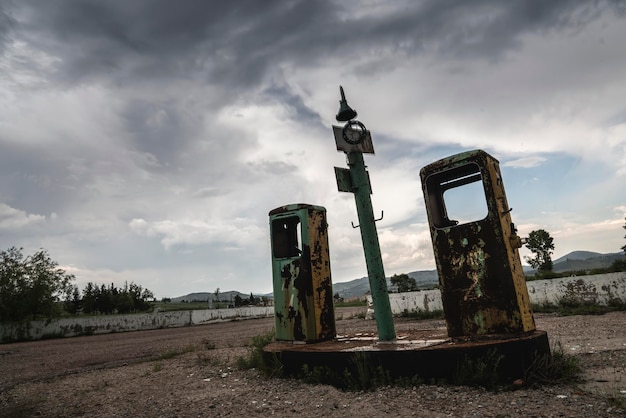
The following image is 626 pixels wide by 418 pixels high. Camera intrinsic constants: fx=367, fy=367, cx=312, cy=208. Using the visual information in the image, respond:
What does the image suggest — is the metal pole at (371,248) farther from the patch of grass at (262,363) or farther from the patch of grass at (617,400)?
the patch of grass at (617,400)

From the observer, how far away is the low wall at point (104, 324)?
59.6 feet

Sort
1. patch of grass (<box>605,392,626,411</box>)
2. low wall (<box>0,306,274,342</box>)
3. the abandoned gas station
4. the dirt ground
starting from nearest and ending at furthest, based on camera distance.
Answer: patch of grass (<box>605,392,626,411</box>)
the dirt ground
the abandoned gas station
low wall (<box>0,306,274,342</box>)

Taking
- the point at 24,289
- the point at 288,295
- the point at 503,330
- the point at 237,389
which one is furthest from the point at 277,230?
the point at 24,289

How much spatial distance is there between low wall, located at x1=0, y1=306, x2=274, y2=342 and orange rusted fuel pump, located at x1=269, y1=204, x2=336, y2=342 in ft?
62.4

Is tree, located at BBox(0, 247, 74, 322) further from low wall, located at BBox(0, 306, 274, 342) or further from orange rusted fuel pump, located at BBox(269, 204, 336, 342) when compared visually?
orange rusted fuel pump, located at BBox(269, 204, 336, 342)

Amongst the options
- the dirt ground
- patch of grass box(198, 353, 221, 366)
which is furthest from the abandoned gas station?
patch of grass box(198, 353, 221, 366)

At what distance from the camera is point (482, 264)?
11.6 ft

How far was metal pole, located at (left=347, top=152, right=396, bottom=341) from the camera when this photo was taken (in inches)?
164

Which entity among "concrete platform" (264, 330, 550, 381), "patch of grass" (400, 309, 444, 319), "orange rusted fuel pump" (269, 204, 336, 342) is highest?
"orange rusted fuel pump" (269, 204, 336, 342)

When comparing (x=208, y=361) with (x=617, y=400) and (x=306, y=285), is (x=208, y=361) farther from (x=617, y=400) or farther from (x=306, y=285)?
(x=617, y=400)

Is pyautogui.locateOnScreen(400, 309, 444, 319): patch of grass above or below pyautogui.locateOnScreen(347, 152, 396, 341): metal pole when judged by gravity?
below

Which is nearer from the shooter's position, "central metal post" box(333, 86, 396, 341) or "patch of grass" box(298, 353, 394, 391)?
"patch of grass" box(298, 353, 394, 391)

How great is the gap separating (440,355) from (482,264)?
969mm

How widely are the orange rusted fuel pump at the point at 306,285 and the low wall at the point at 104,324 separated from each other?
19.0 metres
